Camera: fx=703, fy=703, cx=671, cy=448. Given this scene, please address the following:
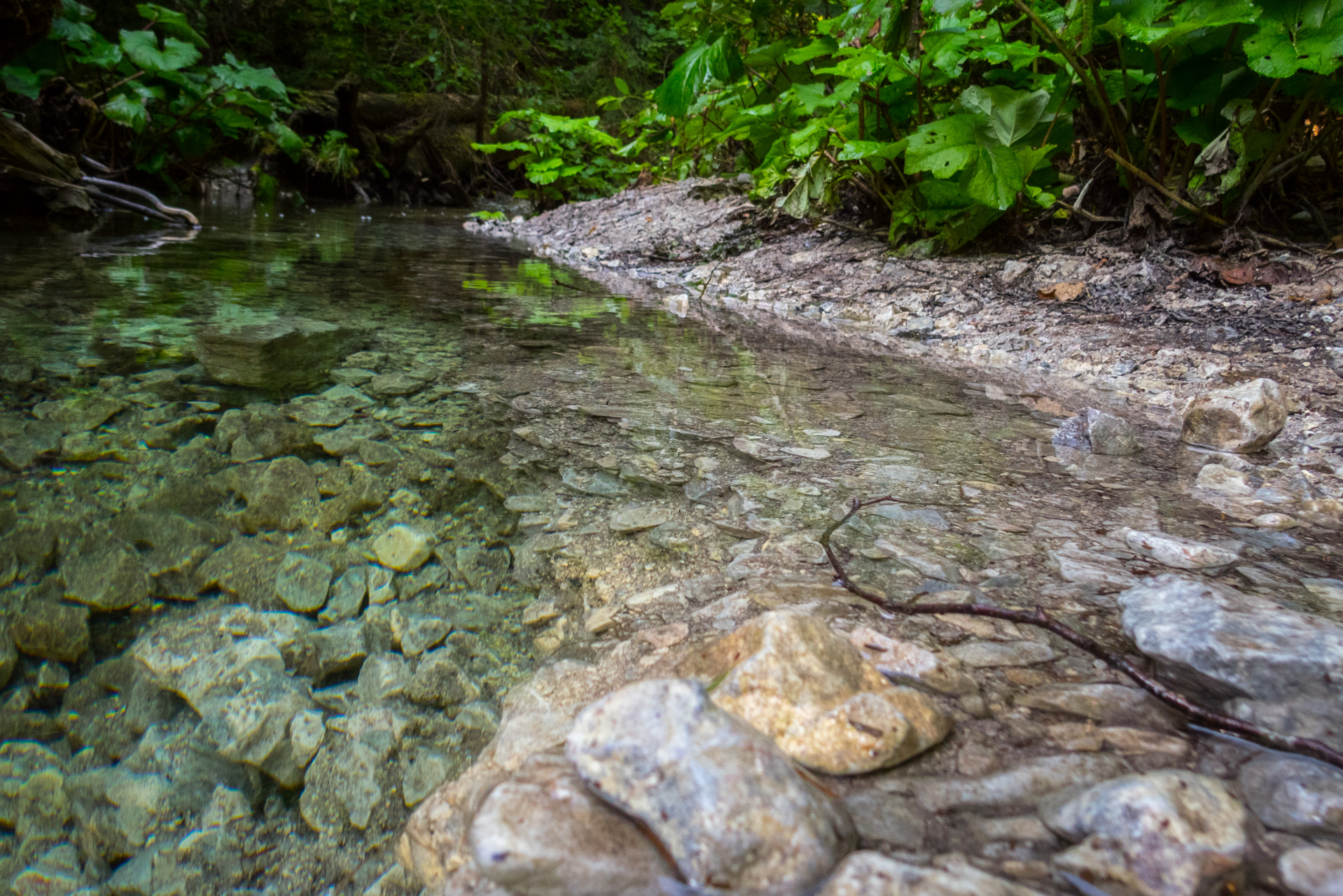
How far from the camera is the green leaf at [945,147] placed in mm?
2820

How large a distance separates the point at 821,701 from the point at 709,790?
0.20 metres

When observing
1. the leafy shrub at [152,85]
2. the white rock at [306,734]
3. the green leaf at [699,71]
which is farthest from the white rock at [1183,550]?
the leafy shrub at [152,85]

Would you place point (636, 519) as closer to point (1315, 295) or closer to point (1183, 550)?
point (1183, 550)

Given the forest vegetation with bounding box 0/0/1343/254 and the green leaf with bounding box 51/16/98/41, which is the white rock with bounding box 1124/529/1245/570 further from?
the green leaf with bounding box 51/16/98/41

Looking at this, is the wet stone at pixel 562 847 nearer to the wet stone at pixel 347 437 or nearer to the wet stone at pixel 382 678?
the wet stone at pixel 382 678

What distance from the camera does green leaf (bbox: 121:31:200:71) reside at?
6.96 meters

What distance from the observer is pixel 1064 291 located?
3043mm

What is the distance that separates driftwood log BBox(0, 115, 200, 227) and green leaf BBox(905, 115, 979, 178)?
596cm

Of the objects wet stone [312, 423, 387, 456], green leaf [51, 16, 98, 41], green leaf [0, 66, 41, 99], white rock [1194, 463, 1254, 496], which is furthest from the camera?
green leaf [51, 16, 98, 41]

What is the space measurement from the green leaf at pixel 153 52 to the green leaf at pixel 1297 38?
8.72m

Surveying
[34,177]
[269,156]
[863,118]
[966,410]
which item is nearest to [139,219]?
[34,177]

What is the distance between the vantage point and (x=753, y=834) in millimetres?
600

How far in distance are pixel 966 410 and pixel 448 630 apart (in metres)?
1.60

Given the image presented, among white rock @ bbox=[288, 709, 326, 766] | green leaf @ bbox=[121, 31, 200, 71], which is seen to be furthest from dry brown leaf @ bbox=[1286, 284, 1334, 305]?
green leaf @ bbox=[121, 31, 200, 71]
